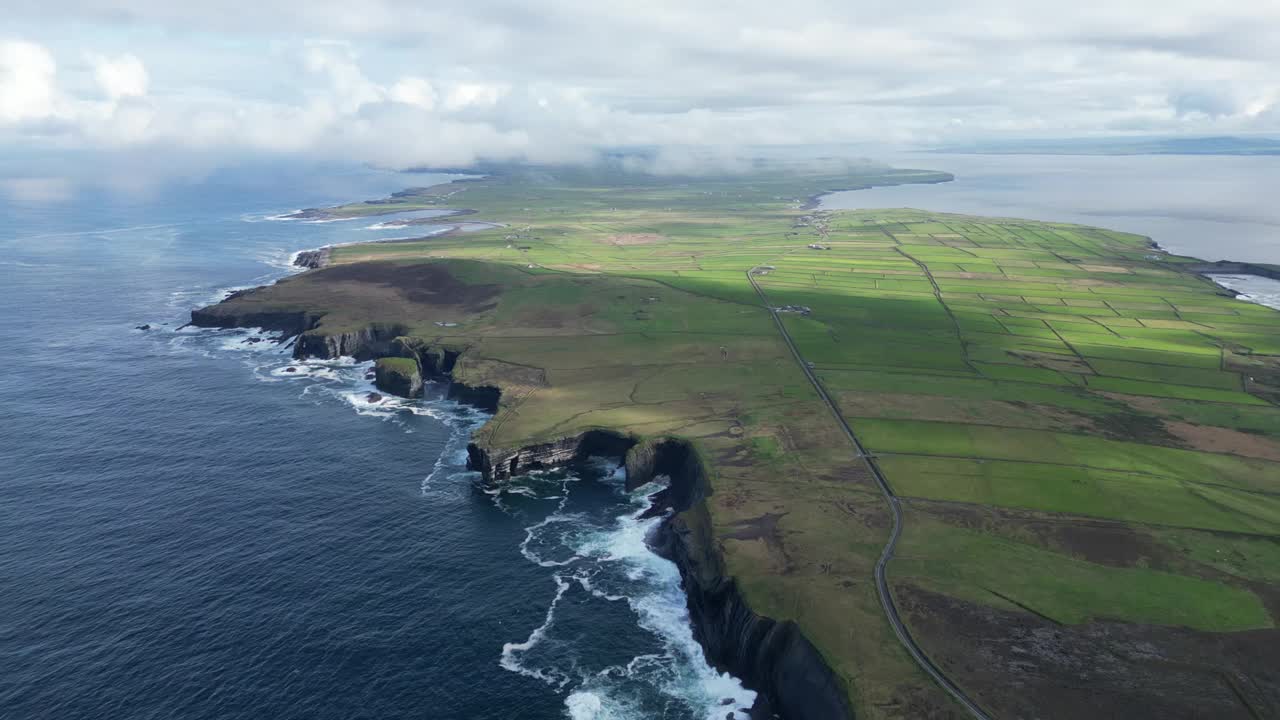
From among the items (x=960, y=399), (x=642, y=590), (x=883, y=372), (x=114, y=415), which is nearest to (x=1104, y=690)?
(x=642, y=590)

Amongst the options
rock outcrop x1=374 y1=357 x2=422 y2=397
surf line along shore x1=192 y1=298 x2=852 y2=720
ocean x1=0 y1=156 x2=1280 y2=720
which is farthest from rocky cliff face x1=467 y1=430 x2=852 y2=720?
rock outcrop x1=374 y1=357 x2=422 y2=397

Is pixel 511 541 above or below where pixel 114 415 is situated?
below

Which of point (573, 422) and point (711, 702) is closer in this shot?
point (711, 702)

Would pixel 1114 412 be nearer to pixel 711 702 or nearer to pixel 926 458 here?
pixel 926 458

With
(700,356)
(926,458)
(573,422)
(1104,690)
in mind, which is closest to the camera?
(1104,690)

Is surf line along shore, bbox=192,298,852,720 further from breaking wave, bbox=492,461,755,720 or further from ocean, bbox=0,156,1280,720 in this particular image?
ocean, bbox=0,156,1280,720

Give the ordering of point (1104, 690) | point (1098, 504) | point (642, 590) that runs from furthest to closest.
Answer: point (1098, 504), point (642, 590), point (1104, 690)
